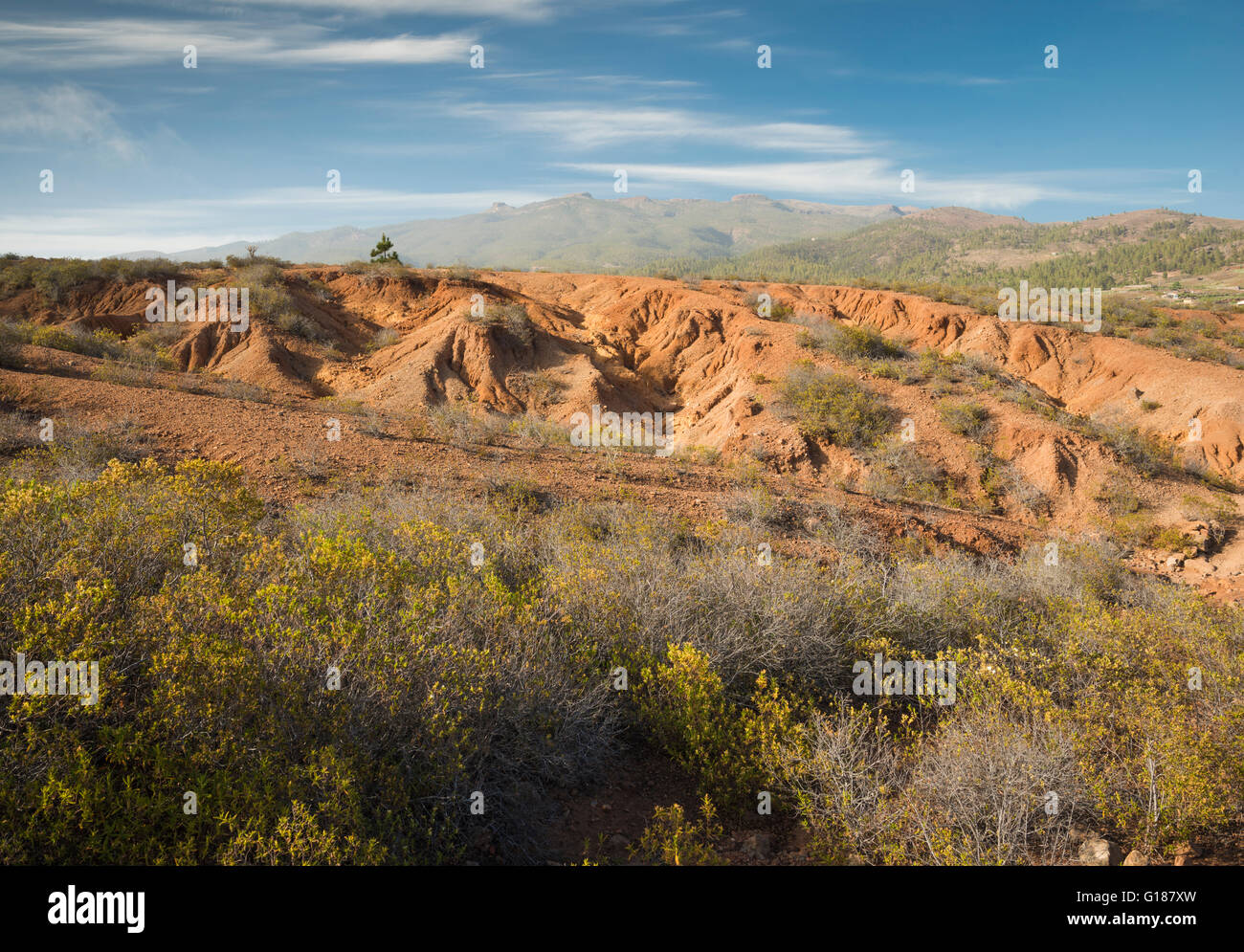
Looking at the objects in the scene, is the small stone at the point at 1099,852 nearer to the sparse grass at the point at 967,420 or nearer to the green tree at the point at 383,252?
the sparse grass at the point at 967,420

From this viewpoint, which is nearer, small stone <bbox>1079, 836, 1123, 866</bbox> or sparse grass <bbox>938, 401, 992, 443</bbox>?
small stone <bbox>1079, 836, 1123, 866</bbox>

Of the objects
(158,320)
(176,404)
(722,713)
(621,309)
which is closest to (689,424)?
(621,309)

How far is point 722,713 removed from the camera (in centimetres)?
432

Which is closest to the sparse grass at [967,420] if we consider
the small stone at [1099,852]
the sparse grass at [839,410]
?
the sparse grass at [839,410]

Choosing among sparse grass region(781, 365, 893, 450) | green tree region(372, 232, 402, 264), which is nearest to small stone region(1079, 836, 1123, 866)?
sparse grass region(781, 365, 893, 450)

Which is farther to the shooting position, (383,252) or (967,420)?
(383,252)

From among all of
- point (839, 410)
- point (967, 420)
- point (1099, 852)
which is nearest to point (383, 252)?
point (839, 410)

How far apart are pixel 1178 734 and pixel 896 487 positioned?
922cm

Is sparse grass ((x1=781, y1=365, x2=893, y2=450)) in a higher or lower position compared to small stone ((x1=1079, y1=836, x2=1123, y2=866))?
higher

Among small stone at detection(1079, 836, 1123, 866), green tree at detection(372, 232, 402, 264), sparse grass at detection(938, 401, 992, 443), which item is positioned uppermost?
green tree at detection(372, 232, 402, 264)

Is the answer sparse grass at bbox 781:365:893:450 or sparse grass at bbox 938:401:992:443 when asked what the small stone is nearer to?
sparse grass at bbox 781:365:893:450

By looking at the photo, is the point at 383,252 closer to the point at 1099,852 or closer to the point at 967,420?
the point at 967,420

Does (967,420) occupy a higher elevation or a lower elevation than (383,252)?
lower

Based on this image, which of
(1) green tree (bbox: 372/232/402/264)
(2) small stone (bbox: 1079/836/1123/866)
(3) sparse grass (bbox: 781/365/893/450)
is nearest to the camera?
(2) small stone (bbox: 1079/836/1123/866)
